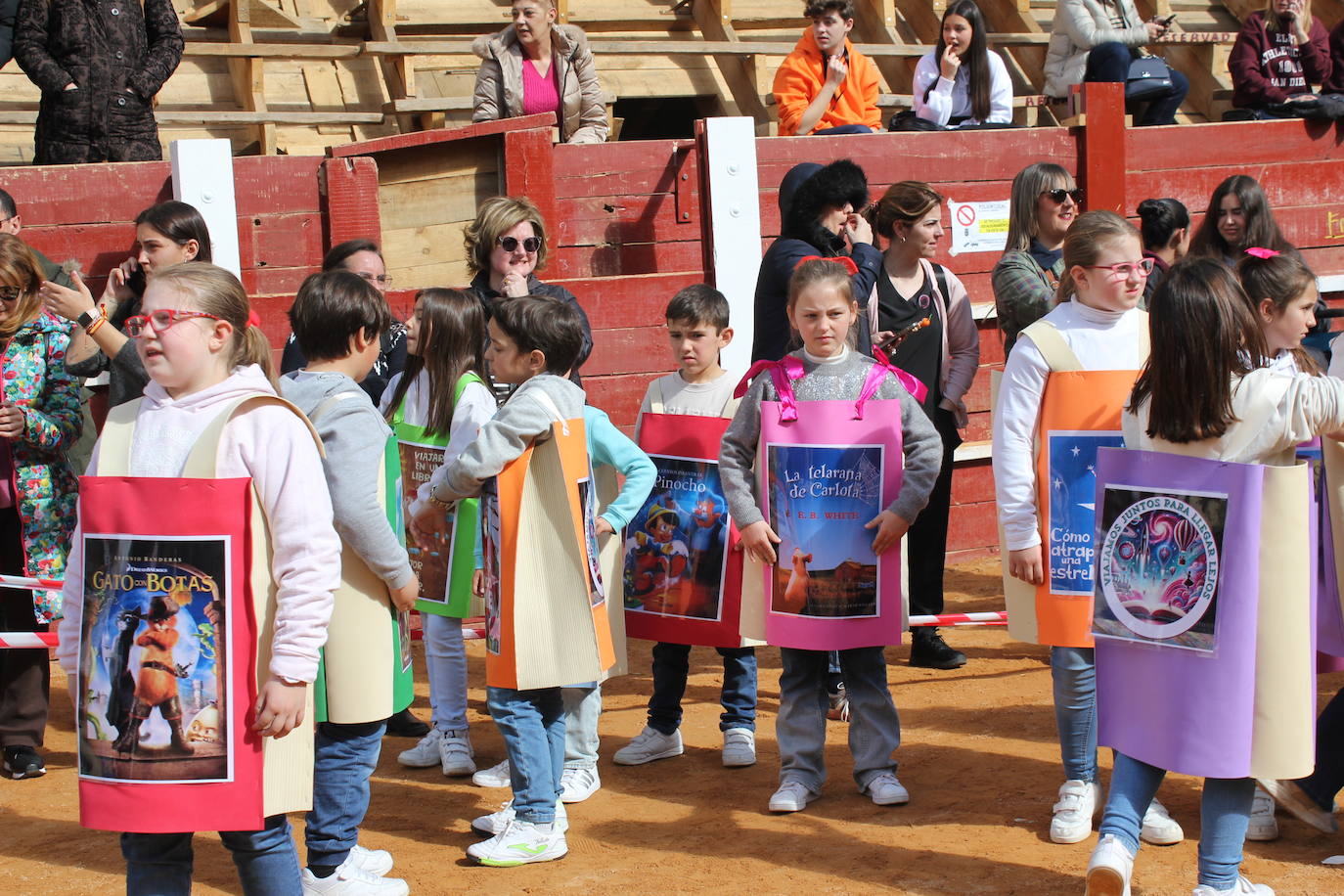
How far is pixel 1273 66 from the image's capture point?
9.94 m

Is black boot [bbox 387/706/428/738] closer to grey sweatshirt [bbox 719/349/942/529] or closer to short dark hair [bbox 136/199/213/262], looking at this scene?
grey sweatshirt [bbox 719/349/942/529]

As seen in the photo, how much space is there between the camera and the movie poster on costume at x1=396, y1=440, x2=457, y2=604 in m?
4.96

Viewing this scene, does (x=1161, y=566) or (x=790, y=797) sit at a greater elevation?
(x=1161, y=566)

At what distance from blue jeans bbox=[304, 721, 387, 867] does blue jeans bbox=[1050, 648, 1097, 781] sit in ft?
6.35

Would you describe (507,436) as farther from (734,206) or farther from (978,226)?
(978,226)

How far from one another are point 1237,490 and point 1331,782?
1.31 meters

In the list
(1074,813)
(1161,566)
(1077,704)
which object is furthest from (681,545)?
(1161,566)

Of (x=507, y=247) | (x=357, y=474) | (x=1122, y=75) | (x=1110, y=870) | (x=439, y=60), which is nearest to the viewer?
(x=1110, y=870)

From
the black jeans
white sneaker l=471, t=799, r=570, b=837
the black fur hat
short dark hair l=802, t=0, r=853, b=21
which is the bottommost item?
white sneaker l=471, t=799, r=570, b=837

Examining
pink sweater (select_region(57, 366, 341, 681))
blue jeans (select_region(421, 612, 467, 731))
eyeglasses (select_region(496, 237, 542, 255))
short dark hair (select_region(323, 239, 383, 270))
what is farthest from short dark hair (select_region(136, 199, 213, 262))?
pink sweater (select_region(57, 366, 341, 681))

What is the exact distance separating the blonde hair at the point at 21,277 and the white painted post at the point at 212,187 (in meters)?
2.22

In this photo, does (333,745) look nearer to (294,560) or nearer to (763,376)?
(294,560)

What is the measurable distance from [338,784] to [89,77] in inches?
215

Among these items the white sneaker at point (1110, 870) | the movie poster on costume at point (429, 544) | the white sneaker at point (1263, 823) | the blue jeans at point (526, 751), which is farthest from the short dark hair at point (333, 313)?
the white sneaker at point (1263, 823)
